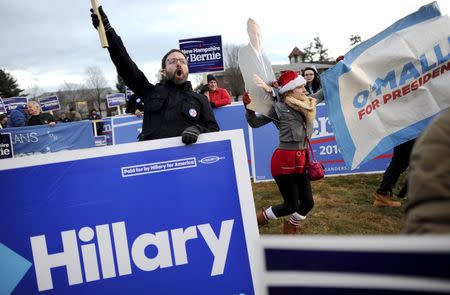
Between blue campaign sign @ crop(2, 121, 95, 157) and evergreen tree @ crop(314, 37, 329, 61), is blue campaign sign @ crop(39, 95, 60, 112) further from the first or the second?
evergreen tree @ crop(314, 37, 329, 61)

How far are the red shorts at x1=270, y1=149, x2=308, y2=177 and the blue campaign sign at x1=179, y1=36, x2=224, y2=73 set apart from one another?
5980mm

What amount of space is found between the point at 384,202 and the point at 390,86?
193cm

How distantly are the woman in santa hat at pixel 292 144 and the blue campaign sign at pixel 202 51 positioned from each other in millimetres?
5674

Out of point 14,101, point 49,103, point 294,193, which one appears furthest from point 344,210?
point 14,101

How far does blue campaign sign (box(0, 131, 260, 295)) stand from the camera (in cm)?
209

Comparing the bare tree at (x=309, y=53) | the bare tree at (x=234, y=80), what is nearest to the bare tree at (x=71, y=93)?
the bare tree at (x=234, y=80)

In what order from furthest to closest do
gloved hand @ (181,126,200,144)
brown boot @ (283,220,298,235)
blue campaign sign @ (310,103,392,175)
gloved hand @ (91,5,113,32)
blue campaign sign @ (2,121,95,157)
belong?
1. blue campaign sign @ (2,121,95,157)
2. blue campaign sign @ (310,103,392,175)
3. brown boot @ (283,220,298,235)
4. gloved hand @ (91,5,113,32)
5. gloved hand @ (181,126,200,144)

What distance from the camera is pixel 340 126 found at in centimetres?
389

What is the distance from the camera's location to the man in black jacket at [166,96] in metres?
2.80

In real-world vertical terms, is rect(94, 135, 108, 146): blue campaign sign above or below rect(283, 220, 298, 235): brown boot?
above

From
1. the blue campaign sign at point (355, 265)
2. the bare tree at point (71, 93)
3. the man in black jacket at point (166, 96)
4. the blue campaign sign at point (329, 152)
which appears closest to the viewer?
the blue campaign sign at point (355, 265)

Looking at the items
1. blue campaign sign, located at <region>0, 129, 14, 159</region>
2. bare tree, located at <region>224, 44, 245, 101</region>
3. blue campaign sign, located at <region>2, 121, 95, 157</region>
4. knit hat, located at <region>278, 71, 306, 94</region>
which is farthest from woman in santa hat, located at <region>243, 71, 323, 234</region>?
bare tree, located at <region>224, 44, 245, 101</region>

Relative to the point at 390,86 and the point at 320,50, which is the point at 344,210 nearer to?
the point at 390,86

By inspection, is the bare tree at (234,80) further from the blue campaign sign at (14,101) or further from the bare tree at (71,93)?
the blue campaign sign at (14,101)
